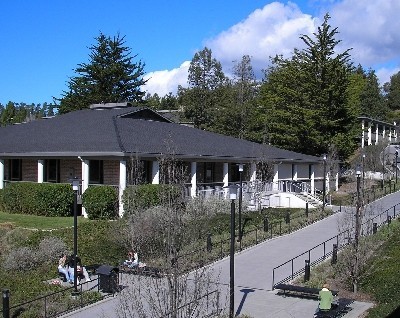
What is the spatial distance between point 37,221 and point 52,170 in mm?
7559

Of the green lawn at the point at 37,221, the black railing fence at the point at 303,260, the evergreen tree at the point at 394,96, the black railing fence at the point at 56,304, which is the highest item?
the evergreen tree at the point at 394,96

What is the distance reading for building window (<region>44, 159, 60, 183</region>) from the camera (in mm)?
34344

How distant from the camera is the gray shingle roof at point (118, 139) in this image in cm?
3058

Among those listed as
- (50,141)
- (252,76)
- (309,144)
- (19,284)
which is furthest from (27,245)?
(252,76)

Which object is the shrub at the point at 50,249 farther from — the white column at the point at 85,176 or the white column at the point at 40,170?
the white column at the point at 40,170

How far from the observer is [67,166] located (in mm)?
33969

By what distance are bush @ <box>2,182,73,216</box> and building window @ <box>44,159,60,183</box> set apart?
314cm

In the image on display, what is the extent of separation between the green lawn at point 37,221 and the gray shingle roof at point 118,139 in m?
3.63

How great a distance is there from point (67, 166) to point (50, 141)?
1.78m

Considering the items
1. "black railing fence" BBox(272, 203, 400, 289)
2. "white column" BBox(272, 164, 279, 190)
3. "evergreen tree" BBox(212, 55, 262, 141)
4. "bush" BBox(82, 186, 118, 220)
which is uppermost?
"evergreen tree" BBox(212, 55, 262, 141)

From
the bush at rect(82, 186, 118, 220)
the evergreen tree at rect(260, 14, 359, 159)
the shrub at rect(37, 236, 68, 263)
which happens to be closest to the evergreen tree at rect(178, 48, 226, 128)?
the evergreen tree at rect(260, 14, 359, 159)

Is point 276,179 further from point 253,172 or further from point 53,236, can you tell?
point 53,236

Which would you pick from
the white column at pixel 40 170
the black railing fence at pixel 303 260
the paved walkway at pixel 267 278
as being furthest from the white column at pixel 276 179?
the white column at pixel 40 170

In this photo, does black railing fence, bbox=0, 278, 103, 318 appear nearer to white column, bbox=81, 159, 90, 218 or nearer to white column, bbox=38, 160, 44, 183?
white column, bbox=81, 159, 90, 218
